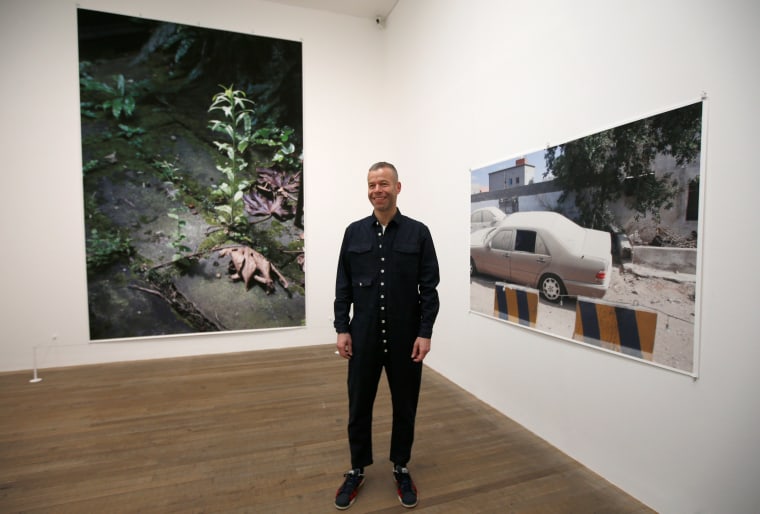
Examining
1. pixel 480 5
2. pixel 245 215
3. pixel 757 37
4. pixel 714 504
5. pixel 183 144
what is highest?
pixel 480 5

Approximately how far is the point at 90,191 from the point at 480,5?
4.32 metres

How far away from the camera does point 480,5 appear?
Result: 3084 mm

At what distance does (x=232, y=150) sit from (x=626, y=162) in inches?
160

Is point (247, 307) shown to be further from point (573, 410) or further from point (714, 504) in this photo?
point (714, 504)

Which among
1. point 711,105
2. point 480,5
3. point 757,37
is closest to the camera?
point 757,37

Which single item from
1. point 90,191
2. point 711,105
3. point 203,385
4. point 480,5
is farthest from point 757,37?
point 90,191

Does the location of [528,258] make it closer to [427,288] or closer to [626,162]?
[626,162]

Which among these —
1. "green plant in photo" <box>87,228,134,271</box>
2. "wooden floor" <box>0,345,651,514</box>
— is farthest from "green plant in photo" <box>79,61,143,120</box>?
"wooden floor" <box>0,345,651,514</box>

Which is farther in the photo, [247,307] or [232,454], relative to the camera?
[247,307]

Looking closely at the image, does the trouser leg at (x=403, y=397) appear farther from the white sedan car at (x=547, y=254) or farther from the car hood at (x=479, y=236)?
→ the car hood at (x=479, y=236)

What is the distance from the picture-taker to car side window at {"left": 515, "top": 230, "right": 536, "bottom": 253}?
262 centimetres

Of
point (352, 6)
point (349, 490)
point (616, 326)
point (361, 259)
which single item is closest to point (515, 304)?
point (616, 326)

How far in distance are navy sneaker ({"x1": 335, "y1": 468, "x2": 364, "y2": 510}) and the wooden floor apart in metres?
0.05

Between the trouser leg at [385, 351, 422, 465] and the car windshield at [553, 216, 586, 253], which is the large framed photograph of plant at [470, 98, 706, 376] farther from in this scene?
the trouser leg at [385, 351, 422, 465]
